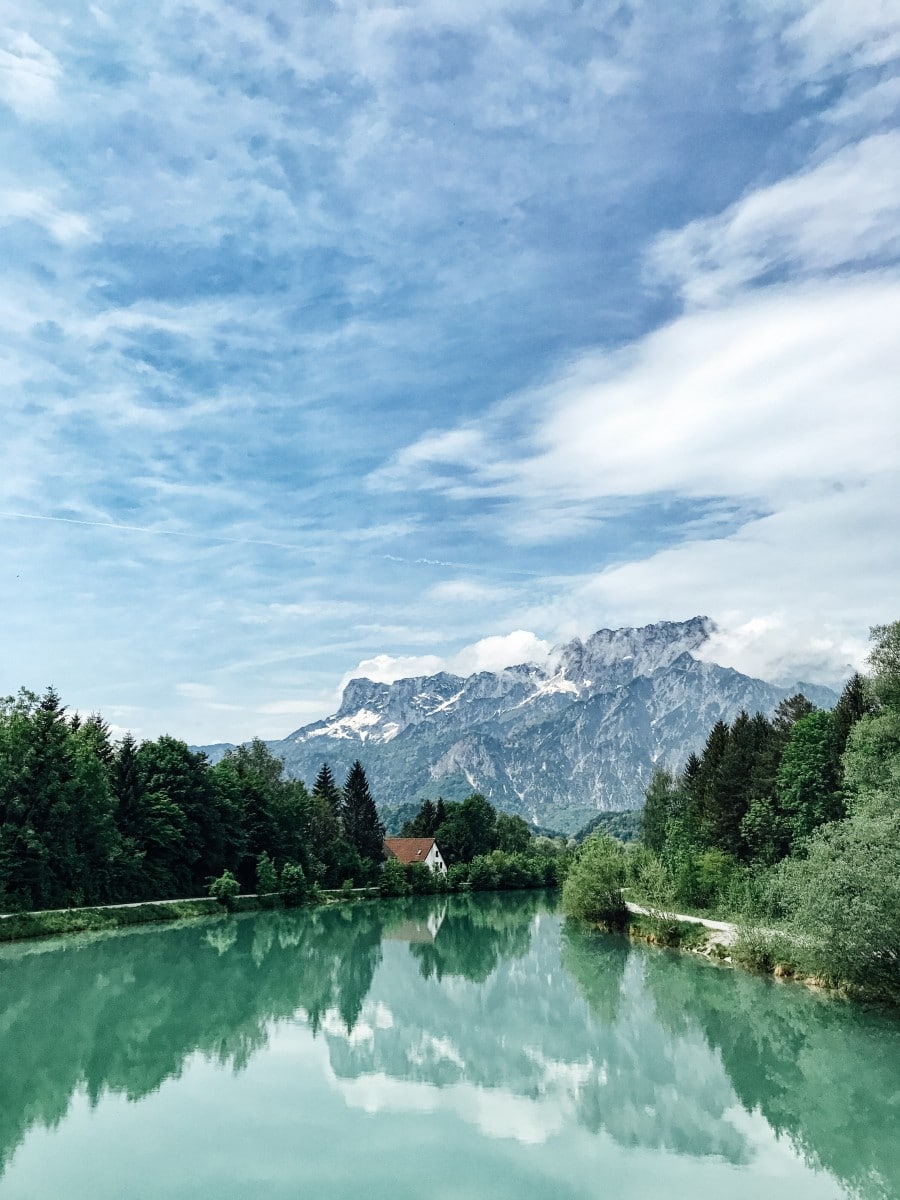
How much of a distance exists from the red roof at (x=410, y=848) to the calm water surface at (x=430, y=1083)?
67760 mm

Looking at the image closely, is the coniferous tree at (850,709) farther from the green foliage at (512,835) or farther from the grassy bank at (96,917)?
the green foliage at (512,835)

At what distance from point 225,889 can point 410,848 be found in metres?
49.7

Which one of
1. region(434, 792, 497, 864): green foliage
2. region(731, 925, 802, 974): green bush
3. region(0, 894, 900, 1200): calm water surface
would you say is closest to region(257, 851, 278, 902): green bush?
region(0, 894, 900, 1200): calm water surface

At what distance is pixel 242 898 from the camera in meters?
70.3

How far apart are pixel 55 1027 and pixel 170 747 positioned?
42.9m

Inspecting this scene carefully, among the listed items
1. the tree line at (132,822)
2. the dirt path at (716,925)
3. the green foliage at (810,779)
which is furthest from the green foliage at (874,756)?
the tree line at (132,822)

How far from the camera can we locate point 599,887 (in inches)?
2057

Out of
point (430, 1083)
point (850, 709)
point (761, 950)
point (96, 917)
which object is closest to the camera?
point (430, 1083)

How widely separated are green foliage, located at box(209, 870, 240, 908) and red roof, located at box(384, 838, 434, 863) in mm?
42675

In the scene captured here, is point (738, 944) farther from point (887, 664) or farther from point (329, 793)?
point (329, 793)

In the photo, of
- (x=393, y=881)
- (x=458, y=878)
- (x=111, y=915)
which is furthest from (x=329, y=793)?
(x=111, y=915)

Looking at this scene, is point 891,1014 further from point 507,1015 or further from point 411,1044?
point 411,1044

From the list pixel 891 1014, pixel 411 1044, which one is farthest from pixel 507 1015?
pixel 891 1014

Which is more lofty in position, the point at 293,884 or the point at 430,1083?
the point at 293,884
